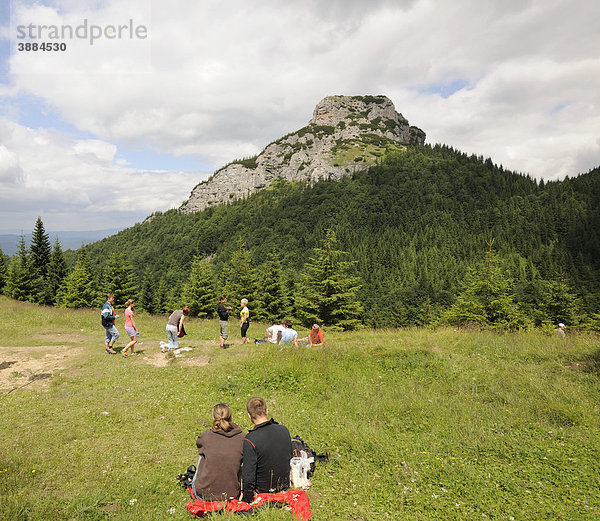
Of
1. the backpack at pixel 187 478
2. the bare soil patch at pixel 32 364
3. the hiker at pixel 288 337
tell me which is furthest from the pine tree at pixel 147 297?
the backpack at pixel 187 478

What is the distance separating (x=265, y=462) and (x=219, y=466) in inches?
28.6

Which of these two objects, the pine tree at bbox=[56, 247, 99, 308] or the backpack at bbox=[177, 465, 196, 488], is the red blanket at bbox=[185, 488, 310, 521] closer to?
the backpack at bbox=[177, 465, 196, 488]

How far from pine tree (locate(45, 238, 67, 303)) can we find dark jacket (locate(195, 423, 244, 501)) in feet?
179

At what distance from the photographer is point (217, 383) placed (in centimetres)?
1063

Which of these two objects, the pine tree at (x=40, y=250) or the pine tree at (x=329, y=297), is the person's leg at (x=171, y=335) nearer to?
the pine tree at (x=329, y=297)

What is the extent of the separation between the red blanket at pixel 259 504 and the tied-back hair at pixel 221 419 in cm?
101

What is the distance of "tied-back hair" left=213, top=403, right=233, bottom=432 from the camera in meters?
5.19

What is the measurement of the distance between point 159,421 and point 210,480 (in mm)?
4008

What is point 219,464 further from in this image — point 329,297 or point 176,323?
point 329,297

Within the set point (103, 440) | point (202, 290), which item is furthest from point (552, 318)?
point (103, 440)

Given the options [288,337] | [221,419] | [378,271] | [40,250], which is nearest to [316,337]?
[288,337]

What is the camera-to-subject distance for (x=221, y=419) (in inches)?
207

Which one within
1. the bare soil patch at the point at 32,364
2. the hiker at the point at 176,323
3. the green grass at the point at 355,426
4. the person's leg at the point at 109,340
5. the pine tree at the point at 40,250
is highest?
the pine tree at the point at 40,250

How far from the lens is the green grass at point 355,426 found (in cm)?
522
